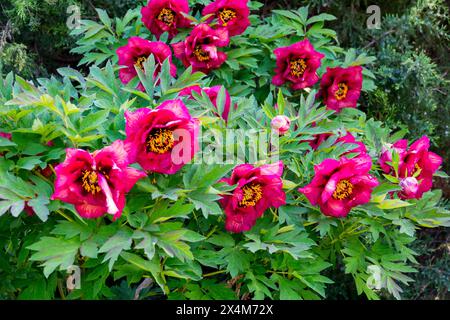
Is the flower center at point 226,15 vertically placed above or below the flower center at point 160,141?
above

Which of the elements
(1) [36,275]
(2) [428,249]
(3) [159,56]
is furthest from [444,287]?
(1) [36,275]

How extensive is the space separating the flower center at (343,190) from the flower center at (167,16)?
0.75 meters

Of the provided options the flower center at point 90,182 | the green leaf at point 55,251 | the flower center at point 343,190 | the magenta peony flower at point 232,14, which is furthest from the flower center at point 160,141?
the magenta peony flower at point 232,14

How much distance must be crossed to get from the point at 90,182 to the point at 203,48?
71 cm

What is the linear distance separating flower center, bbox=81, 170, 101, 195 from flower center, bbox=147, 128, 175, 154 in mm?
114

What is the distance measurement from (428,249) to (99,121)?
5.48ft

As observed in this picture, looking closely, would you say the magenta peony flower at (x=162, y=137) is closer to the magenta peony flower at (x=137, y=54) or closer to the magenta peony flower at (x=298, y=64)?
the magenta peony flower at (x=137, y=54)

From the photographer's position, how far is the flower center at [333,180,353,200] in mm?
1337

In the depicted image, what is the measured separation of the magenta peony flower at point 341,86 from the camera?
1.86 m

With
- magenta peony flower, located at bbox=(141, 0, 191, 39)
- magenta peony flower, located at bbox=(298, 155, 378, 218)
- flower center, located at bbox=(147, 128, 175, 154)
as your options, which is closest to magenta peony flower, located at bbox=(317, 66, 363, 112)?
magenta peony flower, located at bbox=(141, 0, 191, 39)

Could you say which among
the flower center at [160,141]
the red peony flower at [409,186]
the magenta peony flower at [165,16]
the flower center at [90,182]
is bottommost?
the red peony flower at [409,186]

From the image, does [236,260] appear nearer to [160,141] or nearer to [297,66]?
[160,141]

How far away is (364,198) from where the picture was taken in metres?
1.35
